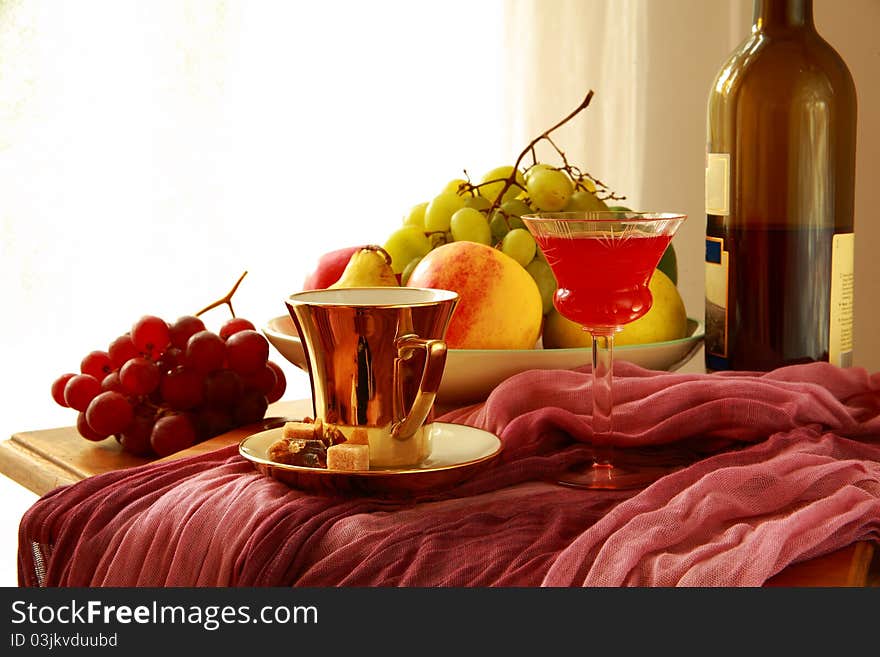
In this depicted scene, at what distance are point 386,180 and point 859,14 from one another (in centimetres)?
148

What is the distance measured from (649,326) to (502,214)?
0.69ft

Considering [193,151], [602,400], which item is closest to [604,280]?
A: [602,400]

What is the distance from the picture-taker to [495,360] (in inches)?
38.0

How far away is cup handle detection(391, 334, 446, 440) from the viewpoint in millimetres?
734

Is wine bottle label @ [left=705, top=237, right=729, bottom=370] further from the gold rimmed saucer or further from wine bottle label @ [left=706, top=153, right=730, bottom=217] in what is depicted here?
the gold rimmed saucer

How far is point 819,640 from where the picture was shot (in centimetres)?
53

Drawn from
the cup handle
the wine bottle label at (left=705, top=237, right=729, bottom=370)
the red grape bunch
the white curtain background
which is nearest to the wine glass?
the cup handle

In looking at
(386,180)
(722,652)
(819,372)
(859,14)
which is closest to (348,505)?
(722,652)

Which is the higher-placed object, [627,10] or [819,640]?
[627,10]

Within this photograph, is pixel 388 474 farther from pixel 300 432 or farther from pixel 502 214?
pixel 502 214

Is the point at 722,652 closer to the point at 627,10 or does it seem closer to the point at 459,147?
the point at 627,10

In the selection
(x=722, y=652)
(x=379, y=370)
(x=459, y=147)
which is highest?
(x=459, y=147)

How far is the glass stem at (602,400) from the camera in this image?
79 cm

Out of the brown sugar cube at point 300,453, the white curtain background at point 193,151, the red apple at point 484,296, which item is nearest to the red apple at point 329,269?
the red apple at point 484,296
